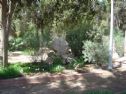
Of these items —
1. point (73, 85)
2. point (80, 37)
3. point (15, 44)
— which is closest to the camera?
point (73, 85)

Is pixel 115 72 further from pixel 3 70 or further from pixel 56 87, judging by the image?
pixel 3 70

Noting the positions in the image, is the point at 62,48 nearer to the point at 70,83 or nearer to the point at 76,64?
the point at 76,64

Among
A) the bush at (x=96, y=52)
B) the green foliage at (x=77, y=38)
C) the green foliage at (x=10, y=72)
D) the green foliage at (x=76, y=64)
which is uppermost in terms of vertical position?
the green foliage at (x=77, y=38)

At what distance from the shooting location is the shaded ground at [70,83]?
8344mm

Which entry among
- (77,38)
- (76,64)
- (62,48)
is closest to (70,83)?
(76,64)

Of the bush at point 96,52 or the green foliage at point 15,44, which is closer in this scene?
the bush at point 96,52

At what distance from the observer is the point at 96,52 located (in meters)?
10.5

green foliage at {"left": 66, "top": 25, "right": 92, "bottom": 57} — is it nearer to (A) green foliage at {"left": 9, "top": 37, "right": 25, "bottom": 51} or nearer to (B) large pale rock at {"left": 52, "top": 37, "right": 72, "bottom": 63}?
(B) large pale rock at {"left": 52, "top": 37, "right": 72, "bottom": 63}

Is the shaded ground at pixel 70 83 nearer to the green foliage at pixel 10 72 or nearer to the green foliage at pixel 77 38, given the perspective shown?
Result: the green foliage at pixel 10 72

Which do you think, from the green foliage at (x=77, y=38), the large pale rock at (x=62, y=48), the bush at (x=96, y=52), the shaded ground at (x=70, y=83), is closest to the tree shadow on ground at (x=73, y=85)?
the shaded ground at (x=70, y=83)

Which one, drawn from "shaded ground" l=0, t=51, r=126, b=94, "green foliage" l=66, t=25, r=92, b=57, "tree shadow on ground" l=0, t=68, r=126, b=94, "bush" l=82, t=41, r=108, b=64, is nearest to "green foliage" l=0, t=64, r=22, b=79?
"shaded ground" l=0, t=51, r=126, b=94

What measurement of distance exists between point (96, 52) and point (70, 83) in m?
1.91

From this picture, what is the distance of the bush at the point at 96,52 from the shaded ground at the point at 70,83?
24.0 inches

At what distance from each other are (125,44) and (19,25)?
15.8 meters
